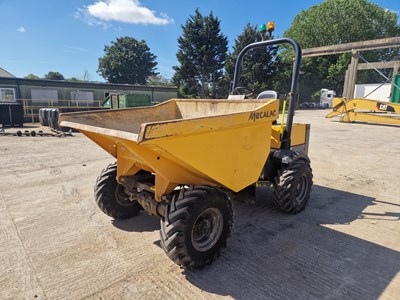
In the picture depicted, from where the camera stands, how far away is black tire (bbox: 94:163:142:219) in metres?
3.42

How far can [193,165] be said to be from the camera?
2.36 metres

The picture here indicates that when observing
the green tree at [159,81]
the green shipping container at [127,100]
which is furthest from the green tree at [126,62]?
the green shipping container at [127,100]

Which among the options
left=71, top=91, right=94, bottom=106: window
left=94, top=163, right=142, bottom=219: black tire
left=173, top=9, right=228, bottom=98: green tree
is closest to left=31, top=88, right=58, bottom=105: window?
left=71, top=91, right=94, bottom=106: window

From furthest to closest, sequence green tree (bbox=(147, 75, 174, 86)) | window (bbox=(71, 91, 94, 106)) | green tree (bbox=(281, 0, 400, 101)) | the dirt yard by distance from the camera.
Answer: green tree (bbox=(147, 75, 174, 86)) → green tree (bbox=(281, 0, 400, 101)) → window (bbox=(71, 91, 94, 106)) → the dirt yard

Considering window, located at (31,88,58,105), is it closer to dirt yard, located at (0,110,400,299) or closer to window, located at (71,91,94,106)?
window, located at (71,91,94,106)

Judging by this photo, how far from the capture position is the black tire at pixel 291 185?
11.8ft

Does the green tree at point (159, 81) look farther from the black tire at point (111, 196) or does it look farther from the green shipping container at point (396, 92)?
the black tire at point (111, 196)

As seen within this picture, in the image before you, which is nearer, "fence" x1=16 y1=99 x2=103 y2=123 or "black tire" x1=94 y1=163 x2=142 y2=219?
"black tire" x1=94 y1=163 x2=142 y2=219

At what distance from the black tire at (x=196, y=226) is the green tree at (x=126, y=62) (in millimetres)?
52456

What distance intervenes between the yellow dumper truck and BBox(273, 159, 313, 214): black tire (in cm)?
1

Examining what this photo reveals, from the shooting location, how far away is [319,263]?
109 inches

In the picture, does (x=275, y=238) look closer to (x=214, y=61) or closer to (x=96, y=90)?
(x=96, y=90)

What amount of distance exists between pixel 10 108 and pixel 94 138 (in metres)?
15.3

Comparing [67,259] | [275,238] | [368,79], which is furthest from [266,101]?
[368,79]
